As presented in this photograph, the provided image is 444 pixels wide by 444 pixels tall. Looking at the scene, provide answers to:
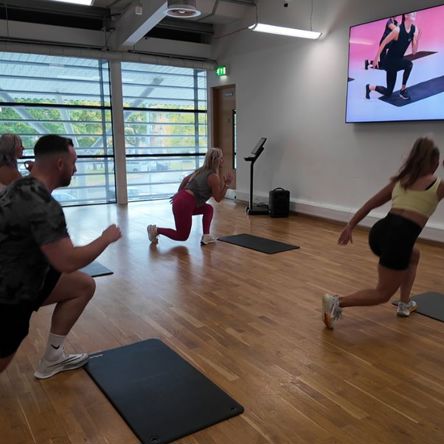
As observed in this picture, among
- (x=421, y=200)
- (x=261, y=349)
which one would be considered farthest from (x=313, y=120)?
(x=261, y=349)

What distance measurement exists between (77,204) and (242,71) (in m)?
3.82

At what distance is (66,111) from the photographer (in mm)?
7809

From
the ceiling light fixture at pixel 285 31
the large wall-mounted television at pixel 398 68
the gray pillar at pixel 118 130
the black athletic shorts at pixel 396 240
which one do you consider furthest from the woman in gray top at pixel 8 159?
→ the gray pillar at pixel 118 130

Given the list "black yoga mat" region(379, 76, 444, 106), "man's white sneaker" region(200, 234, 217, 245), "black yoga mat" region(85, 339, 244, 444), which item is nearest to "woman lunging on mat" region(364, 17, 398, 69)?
"black yoga mat" region(379, 76, 444, 106)

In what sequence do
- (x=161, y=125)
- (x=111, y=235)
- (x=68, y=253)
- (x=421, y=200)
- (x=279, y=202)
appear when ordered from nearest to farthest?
1. (x=68, y=253)
2. (x=111, y=235)
3. (x=421, y=200)
4. (x=279, y=202)
5. (x=161, y=125)

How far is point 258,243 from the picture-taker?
516cm

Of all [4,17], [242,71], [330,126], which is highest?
[4,17]

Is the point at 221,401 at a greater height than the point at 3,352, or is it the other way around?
the point at 3,352

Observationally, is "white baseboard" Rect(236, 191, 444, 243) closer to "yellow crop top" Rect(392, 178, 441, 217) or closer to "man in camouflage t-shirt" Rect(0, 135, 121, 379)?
"yellow crop top" Rect(392, 178, 441, 217)

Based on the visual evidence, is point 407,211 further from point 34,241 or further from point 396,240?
point 34,241

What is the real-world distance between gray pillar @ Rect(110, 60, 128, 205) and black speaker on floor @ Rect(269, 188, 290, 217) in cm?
295

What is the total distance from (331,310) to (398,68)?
142 inches

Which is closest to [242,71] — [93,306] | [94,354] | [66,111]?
[66,111]

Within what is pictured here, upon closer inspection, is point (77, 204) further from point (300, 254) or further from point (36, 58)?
point (300, 254)
